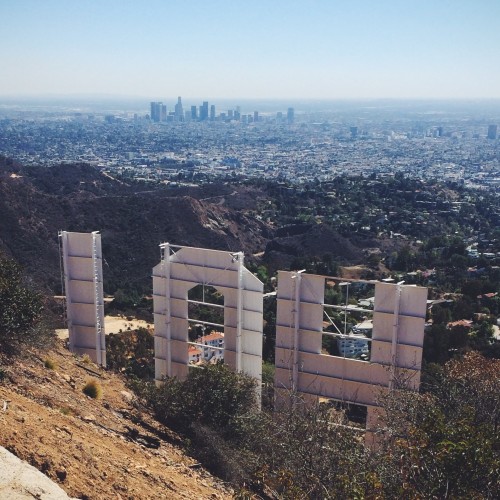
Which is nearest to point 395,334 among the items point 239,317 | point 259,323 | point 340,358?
point 340,358

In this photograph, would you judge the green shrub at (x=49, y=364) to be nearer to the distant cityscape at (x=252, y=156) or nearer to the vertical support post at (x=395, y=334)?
the vertical support post at (x=395, y=334)

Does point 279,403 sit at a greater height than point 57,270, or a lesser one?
greater

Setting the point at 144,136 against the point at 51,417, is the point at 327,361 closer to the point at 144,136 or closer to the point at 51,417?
the point at 51,417

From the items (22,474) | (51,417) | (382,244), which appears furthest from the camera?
(382,244)

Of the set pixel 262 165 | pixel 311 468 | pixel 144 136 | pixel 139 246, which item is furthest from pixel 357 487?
pixel 144 136

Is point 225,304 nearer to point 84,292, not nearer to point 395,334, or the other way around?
point 84,292

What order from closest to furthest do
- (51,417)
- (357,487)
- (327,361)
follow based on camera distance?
(357,487) → (51,417) → (327,361)

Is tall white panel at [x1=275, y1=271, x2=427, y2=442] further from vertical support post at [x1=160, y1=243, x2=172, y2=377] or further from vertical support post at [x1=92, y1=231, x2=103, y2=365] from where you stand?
vertical support post at [x1=92, y1=231, x2=103, y2=365]
